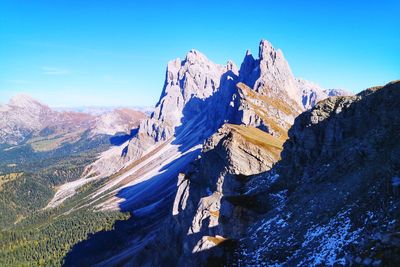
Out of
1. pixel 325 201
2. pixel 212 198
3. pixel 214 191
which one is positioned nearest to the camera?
pixel 325 201

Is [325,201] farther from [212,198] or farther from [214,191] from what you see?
[214,191]

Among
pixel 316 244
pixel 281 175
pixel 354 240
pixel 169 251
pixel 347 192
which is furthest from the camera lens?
pixel 169 251

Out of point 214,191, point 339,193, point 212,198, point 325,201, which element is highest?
point 339,193

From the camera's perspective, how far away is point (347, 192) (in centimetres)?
3406

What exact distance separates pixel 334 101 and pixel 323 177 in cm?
1724

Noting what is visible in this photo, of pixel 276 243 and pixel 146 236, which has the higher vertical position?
pixel 276 243

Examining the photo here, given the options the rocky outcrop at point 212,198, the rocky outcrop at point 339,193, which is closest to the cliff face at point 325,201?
the rocky outcrop at point 339,193

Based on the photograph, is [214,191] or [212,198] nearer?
[212,198]

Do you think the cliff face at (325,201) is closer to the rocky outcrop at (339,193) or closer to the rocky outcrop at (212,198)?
the rocky outcrop at (339,193)

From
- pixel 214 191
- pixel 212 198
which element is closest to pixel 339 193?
pixel 212 198

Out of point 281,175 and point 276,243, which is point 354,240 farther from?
point 281,175

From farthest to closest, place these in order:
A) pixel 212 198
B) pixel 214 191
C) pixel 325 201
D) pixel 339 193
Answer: pixel 214 191
pixel 212 198
pixel 325 201
pixel 339 193

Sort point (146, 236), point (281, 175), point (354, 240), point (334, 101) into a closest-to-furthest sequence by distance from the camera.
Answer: point (354, 240), point (334, 101), point (281, 175), point (146, 236)

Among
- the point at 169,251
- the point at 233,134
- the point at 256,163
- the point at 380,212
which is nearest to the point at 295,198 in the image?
the point at 380,212
